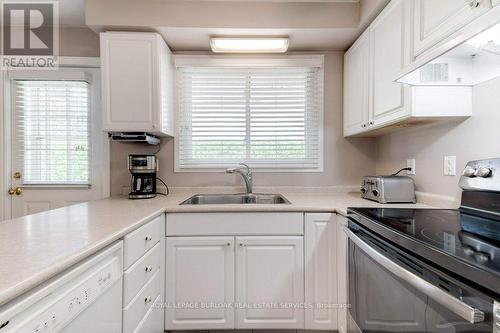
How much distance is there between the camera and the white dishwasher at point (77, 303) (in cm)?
58

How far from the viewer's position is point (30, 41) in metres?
2.17

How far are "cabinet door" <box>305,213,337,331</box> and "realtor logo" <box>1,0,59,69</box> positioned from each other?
8.28ft

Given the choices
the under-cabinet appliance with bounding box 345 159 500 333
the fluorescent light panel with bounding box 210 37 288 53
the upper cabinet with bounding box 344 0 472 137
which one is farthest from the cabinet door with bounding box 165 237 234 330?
the fluorescent light panel with bounding box 210 37 288 53

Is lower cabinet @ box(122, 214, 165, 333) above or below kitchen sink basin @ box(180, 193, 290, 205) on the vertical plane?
below

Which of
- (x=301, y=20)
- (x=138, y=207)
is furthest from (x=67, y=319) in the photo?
(x=301, y=20)

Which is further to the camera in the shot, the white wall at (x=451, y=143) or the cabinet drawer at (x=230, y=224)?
the cabinet drawer at (x=230, y=224)

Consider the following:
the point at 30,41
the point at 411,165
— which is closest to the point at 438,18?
the point at 411,165

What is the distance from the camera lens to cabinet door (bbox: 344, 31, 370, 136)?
70.5 inches

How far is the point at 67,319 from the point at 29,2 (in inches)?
97.1

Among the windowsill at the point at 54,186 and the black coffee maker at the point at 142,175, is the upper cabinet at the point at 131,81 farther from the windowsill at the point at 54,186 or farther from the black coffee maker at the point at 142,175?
the windowsill at the point at 54,186

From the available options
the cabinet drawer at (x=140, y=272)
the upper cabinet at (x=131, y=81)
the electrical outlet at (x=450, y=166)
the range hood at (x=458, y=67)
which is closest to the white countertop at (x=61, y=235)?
the cabinet drawer at (x=140, y=272)

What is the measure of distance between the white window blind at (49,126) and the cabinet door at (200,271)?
128cm

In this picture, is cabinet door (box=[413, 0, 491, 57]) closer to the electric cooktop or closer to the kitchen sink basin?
the electric cooktop

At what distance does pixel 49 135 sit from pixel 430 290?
2.75m
